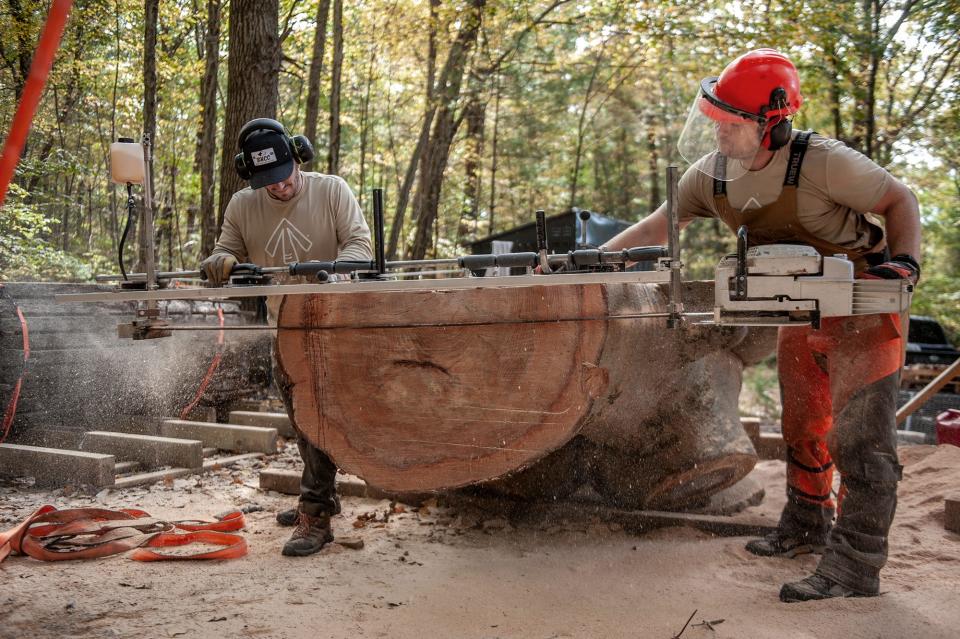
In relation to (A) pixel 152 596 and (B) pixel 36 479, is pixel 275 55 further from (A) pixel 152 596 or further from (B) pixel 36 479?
(A) pixel 152 596

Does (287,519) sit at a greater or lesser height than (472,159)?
lesser

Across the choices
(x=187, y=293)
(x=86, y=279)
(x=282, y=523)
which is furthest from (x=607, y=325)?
(x=86, y=279)

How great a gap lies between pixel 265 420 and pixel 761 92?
476 centimetres

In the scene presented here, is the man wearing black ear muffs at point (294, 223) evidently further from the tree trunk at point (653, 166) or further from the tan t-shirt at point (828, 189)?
the tree trunk at point (653, 166)

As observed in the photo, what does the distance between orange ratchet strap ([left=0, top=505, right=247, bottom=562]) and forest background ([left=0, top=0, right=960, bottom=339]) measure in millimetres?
3951

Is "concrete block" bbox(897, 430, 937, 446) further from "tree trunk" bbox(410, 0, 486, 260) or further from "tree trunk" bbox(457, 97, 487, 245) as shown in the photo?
"tree trunk" bbox(457, 97, 487, 245)

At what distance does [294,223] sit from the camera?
3828 millimetres

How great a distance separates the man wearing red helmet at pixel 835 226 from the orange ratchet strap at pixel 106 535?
2.60m

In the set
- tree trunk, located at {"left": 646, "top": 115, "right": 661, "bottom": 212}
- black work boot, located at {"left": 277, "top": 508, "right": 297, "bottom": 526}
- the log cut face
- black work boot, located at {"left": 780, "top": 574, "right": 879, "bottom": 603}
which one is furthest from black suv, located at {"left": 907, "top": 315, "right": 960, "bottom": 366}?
tree trunk, located at {"left": 646, "top": 115, "right": 661, "bottom": 212}

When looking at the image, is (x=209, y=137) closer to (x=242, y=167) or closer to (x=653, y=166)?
(x=242, y=167)

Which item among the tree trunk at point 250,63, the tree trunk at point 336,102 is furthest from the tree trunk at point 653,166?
the tree trunk at point 250,63

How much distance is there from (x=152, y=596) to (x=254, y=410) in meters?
4.19

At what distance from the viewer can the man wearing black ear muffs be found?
354 centimetres

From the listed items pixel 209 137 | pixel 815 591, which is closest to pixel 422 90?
pixel 209 137
